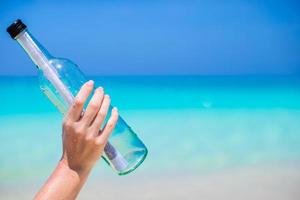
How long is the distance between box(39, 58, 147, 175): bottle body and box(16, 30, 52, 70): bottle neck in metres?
0.02

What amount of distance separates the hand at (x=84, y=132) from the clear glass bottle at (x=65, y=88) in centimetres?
11

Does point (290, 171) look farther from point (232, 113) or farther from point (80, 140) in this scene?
point (232, 113)

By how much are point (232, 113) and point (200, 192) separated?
353cm

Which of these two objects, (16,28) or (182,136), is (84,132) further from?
(182,136)

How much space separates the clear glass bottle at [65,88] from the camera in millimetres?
730

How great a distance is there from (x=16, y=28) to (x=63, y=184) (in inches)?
11.3

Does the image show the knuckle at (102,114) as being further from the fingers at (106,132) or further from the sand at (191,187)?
the sand at (191,187)

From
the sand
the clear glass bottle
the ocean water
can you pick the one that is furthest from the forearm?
the ocean water

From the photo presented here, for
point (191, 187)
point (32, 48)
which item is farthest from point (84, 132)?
point (191, 187)

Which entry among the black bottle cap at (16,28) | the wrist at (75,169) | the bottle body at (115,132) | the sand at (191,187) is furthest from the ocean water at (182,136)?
the wrist at (75,169)

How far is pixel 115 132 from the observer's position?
85 cm

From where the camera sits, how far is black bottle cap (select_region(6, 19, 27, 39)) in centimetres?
73

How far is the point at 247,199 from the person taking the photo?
218 cm

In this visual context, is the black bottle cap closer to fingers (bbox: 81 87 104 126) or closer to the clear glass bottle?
the clear glass bottle
